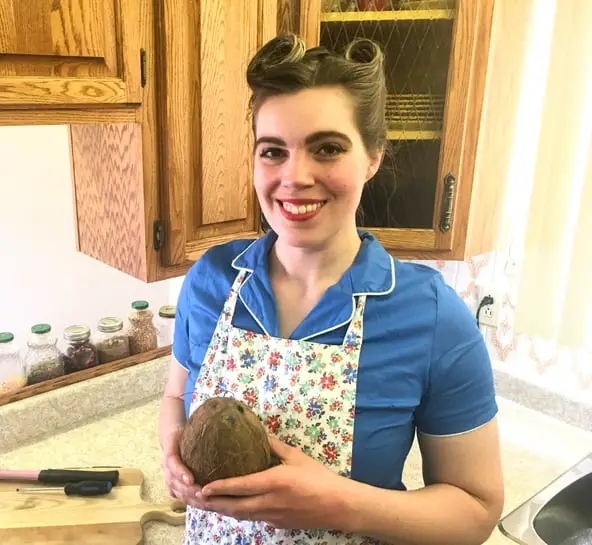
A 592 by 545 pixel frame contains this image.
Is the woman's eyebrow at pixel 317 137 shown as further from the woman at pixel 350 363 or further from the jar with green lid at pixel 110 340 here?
the jar with green lid at pixel 110 340

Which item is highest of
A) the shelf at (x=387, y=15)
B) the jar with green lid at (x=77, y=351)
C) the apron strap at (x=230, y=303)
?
the shelf at (x=387, y=15)

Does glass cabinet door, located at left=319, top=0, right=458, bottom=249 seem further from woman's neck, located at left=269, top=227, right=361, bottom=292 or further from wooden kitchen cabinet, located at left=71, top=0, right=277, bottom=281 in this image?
woman's neck, located at left=269, top=227, right=361, bottom=292

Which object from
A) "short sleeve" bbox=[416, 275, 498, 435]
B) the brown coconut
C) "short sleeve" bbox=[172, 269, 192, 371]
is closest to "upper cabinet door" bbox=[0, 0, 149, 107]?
"short sleeve" bbox=[172, 269, 192, 371]

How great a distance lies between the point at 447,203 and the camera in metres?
1.39

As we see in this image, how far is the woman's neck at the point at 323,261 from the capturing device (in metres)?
0.97

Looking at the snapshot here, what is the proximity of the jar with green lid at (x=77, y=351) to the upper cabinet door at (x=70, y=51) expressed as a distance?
0.70m

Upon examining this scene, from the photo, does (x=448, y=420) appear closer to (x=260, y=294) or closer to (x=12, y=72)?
(x=260, y=294)

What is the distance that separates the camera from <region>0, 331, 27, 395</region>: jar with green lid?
1.47 metres

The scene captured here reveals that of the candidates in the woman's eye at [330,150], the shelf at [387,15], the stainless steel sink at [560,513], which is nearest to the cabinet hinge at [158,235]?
the woman's eye at [330,150]

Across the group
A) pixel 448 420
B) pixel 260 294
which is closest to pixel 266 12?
pixel 260 294

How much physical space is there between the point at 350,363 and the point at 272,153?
326 millimetres

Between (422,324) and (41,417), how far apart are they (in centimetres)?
100

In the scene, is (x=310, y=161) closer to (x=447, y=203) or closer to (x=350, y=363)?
(x=350, y=363)

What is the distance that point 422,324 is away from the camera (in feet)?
2.89
